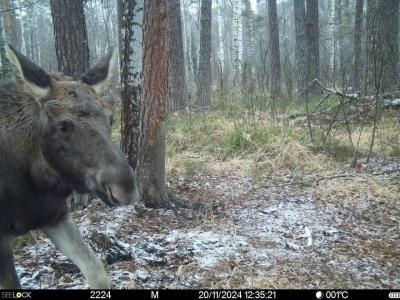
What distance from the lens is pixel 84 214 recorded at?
5402 mm

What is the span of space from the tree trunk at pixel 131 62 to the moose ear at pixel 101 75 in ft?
5.71

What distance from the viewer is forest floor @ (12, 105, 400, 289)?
4.10 m

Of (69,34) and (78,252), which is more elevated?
(69,34)

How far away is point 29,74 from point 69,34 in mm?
3284

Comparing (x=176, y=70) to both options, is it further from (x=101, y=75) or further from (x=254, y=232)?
(x=101, y=75)

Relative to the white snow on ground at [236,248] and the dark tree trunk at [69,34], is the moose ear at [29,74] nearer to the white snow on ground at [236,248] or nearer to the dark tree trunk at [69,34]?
the white snow on ground at [236,248]

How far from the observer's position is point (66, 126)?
310 centimetres

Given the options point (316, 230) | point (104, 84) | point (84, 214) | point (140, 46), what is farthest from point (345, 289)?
point (140, 46)

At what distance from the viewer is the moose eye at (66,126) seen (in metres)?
3.08

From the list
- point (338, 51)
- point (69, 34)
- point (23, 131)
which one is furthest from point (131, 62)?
point (338, 51)

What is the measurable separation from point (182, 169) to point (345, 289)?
13.0 ft

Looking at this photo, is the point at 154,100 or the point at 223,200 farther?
the point at 223,200

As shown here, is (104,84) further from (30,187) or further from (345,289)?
(345,289)

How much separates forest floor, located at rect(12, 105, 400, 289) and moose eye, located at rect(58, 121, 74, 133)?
5.17 ft
